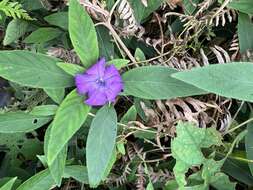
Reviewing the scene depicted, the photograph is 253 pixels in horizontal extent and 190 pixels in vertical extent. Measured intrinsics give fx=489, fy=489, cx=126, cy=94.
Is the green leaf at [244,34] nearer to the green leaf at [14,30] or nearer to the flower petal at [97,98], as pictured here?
the flower petal at [97,98]

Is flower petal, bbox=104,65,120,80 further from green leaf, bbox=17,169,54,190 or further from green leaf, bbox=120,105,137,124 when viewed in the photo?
green leaf, bbox=17,169,54,190

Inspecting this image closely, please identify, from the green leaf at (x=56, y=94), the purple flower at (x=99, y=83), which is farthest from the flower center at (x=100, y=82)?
the green leaf at (x=56, y=94)

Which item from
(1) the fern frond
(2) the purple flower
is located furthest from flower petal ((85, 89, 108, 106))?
(1) the fern frond

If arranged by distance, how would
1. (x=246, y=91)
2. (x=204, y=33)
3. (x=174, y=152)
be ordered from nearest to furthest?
(x=246, y=91), (x=174, y=152), (x=204, y=33)

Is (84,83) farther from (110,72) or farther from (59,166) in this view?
(59,166)

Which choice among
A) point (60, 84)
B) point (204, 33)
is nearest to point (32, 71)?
point (60, 84)

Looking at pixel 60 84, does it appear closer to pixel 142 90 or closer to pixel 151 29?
pixel 142 90

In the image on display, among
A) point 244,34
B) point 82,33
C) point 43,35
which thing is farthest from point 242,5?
point 43,35
